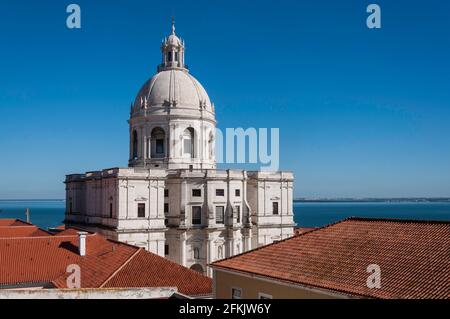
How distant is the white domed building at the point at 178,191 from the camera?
52.2 meters

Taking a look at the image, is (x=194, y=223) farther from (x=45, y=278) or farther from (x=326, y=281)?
(x=326, y=281)

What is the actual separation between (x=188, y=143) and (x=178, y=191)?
7231mm

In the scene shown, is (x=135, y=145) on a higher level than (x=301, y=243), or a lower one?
higher

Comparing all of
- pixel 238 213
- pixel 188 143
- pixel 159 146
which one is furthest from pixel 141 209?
pixel 238 213

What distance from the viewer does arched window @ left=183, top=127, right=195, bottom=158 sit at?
195ft

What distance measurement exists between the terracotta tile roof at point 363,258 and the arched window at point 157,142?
122 feet

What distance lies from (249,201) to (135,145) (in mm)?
15060

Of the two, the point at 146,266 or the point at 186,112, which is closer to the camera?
the point at 146,266

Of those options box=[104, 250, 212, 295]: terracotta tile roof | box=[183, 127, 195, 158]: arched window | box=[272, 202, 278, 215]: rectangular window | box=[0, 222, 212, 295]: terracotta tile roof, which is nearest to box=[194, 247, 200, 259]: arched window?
box=[272, 202, 278, 215]: rectangular window

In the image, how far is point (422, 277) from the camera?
17.1 metres

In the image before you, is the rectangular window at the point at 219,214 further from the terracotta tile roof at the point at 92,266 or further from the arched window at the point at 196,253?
the terracotta tile roof at the point at 92,266

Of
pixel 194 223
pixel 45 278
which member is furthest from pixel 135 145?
pixel 45 278

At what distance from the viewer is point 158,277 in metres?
30.5

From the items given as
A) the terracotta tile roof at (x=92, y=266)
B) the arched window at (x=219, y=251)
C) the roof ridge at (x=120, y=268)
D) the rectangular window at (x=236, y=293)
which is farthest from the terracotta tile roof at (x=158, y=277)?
the arched window at (x=219, y=251)
